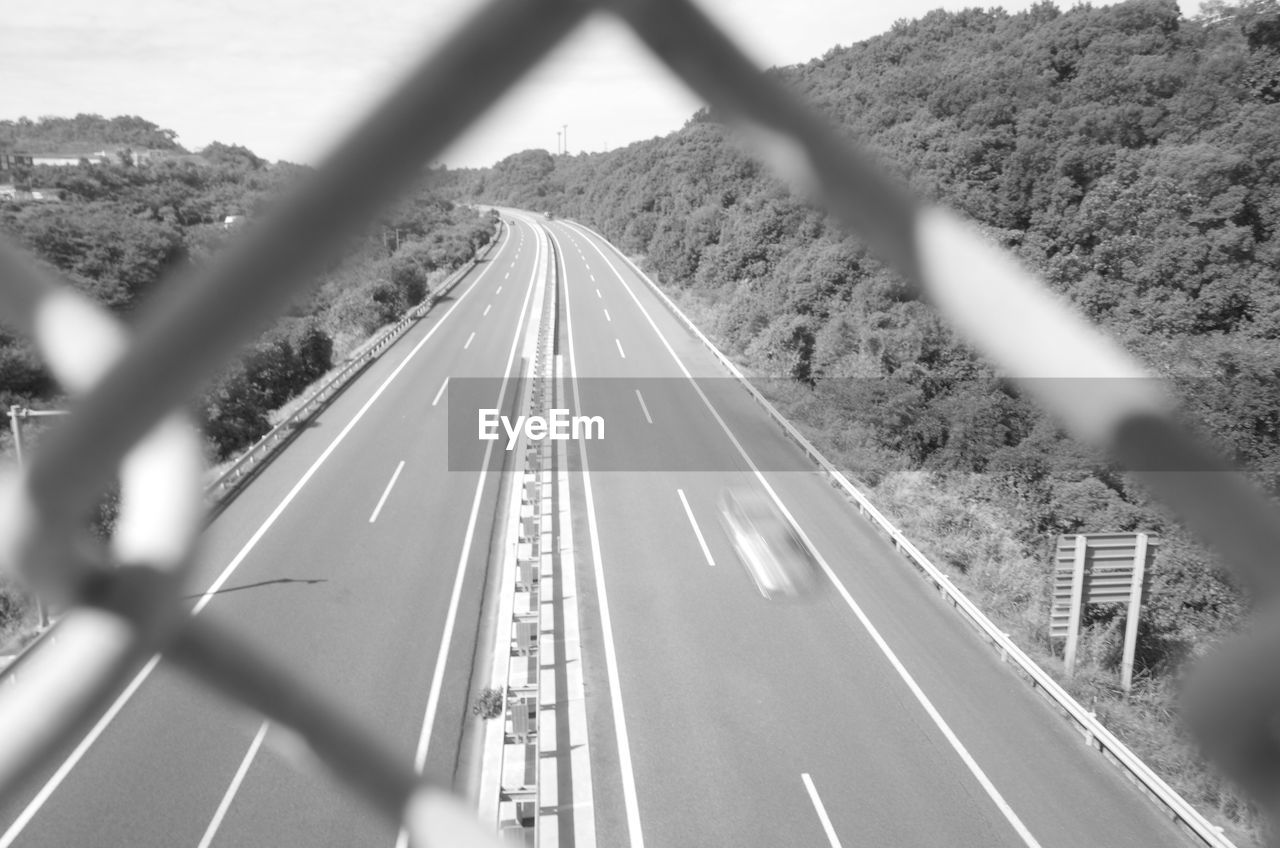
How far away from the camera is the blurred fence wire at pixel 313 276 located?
27.7 inches

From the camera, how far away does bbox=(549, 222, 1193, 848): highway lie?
840 centimetres

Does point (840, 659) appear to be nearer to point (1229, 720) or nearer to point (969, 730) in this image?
point (969, 730)

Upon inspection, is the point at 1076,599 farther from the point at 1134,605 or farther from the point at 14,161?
the point at 14,161

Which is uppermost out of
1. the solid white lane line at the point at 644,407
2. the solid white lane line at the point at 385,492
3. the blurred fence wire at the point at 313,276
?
the blurred fence wire at the point at 313,276

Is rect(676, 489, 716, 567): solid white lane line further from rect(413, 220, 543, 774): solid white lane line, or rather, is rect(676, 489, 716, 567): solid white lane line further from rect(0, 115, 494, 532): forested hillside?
rect(0, 115, 494, 532): forested hillside

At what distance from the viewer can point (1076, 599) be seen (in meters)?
10.9

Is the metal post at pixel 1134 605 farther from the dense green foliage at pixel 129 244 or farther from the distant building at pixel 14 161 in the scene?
the distant building at pixel 14 161

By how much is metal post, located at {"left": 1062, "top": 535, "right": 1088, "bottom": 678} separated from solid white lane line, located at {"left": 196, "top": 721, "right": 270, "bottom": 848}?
374 inches

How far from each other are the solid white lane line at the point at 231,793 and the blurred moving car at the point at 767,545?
7211mm

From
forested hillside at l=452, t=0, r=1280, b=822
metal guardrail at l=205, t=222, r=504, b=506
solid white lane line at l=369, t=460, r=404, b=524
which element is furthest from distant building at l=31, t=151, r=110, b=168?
solid white lane line at l=369, t=460, r=404, b=524

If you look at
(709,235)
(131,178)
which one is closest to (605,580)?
(131,178)

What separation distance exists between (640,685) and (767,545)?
203 inches

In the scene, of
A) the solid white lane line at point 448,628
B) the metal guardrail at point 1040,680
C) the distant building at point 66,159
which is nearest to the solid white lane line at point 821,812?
the metal guardrail at point 1040,680

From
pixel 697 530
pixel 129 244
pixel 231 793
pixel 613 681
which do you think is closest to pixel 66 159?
pixel 129 244
